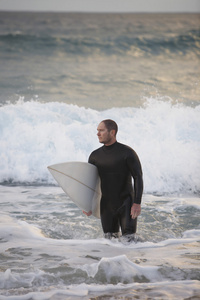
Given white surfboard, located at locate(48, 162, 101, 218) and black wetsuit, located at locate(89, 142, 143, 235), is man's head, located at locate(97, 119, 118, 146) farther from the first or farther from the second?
white surfboard, located at locate(48, 162, 101, 218)

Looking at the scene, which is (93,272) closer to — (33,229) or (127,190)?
(127,190)

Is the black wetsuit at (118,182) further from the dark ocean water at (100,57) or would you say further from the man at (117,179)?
the dark ocean water at (100,57)

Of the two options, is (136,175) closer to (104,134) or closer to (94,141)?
(104,134)

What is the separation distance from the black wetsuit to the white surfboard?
0.40ft

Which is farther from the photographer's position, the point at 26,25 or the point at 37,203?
the point at 26,25

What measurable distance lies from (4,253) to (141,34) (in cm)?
669

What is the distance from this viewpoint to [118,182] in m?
2.57

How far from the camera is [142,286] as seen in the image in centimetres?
208

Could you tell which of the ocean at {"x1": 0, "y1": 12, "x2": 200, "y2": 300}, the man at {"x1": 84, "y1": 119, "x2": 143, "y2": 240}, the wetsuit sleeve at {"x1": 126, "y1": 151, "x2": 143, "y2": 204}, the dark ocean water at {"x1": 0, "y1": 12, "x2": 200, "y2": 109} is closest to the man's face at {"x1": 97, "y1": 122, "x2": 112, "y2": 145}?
the man at {"x1": 84, "y1": 119, "x2": 143, "y2": 240}

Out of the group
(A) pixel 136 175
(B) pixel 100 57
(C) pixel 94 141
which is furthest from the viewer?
(B) pixel 100 57

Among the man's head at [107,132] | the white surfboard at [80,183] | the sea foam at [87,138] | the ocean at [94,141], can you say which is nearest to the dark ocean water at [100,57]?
the ocean at [94,141]

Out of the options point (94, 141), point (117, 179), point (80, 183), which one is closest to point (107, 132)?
point (117, 179)

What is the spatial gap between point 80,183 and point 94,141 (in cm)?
375

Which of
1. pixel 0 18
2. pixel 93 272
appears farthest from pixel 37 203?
pixel 0 18
